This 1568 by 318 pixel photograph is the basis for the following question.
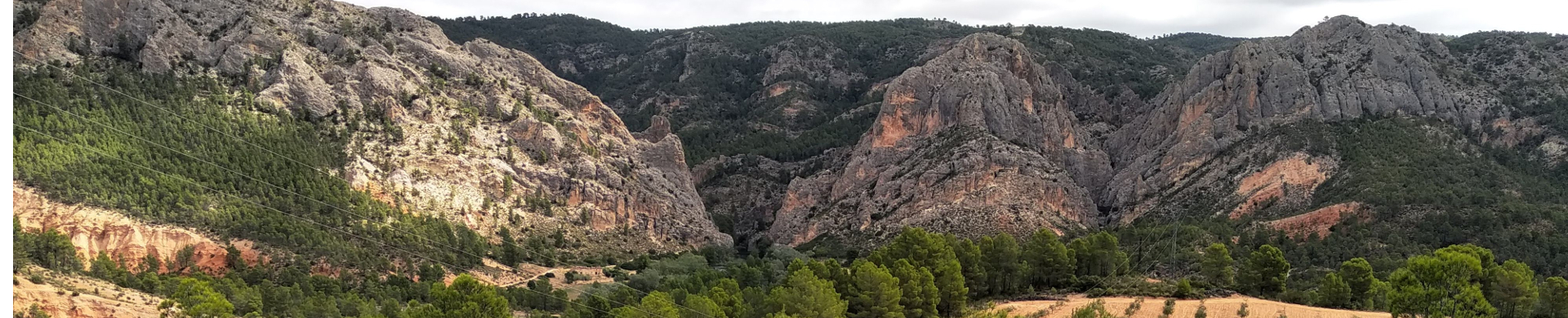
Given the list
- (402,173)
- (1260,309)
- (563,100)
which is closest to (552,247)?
(402,173)

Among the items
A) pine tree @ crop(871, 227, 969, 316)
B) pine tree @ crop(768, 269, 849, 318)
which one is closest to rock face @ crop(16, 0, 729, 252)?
pine tree @ crop(871, 227, 969, 316)

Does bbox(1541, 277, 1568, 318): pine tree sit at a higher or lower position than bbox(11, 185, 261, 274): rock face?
higher

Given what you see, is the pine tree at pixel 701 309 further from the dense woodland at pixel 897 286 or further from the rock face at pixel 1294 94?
the rock face at pixel 1294 94

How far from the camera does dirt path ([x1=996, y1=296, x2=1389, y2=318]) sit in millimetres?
84688

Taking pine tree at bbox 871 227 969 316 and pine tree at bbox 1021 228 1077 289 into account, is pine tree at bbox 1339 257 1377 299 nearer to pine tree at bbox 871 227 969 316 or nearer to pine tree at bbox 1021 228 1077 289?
pine tree at bbox 1021 228 1077 289

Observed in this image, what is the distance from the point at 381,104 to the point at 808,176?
199 ft

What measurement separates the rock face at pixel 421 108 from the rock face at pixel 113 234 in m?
23.5

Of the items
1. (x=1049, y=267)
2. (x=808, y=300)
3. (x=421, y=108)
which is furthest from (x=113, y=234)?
(x=1049, y=267)

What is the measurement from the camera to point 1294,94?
15625cm

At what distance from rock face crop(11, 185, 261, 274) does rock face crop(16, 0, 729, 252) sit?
77.3ft

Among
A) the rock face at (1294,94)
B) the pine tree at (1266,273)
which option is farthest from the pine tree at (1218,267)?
the rock face at (1294,94)

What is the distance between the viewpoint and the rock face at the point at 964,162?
148875 mm

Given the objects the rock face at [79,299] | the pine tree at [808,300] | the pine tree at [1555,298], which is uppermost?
the pine tree at [1555,298]

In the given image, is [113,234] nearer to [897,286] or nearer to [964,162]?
[897,286]
